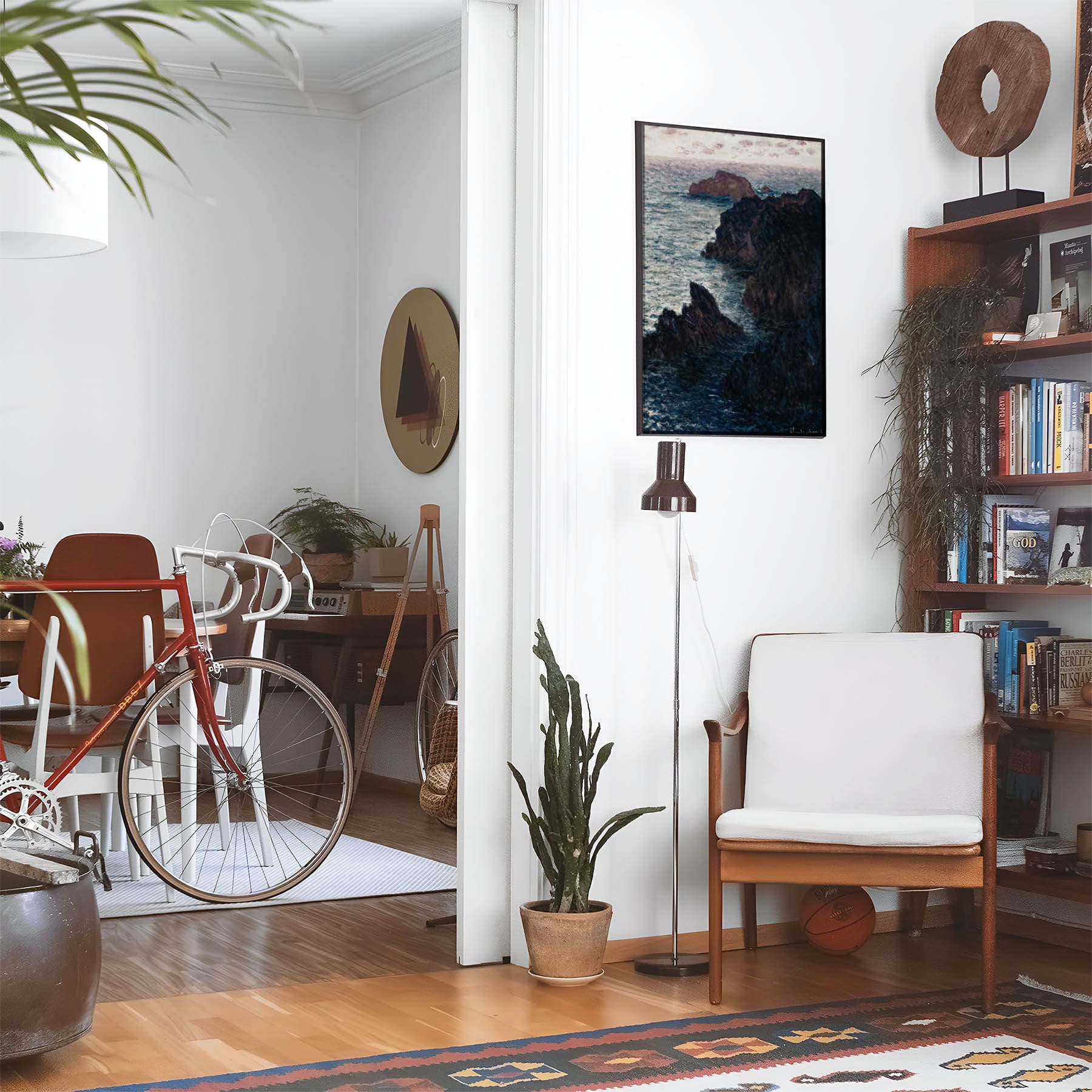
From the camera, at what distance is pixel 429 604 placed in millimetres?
5945

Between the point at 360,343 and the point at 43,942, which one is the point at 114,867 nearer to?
the point at 43,942

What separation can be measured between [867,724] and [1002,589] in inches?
21.9

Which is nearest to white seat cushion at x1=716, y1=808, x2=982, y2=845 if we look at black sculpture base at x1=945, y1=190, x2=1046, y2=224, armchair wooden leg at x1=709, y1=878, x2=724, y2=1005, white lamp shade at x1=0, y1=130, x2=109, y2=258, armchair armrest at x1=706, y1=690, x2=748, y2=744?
armchair wooden leg at x1=709, y1=878, x2=724, y2=1005

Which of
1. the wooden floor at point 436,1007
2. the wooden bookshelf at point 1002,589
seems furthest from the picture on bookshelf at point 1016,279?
the wooden floor at point 436,1007

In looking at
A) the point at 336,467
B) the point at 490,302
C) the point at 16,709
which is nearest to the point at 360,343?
the point at 336,467

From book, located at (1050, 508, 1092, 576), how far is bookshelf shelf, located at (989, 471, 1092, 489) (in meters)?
0.09

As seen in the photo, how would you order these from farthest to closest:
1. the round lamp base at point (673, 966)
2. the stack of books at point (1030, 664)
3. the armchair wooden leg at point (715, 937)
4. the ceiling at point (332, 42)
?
the ceiling at point (332, 42) → the stack of books at point (1030, 664) → the round lamp base at point (673, 966) → the armchair wooden leg at point (715, 937)

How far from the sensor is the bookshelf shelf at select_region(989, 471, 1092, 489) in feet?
11.9

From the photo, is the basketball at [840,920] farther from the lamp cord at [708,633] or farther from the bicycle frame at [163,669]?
the bicycle frame at [163,669]

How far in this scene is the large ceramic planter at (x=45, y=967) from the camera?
2.60 m

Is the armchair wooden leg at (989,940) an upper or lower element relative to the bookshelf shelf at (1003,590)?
lower

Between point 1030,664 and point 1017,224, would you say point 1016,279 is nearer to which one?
point 1017,224

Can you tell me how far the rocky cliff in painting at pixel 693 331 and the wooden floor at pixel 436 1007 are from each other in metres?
1.52

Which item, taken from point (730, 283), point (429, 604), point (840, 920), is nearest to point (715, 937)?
point (840, 920)
